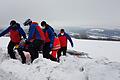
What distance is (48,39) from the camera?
10398 mm

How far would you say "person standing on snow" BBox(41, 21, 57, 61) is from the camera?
10.2 metres

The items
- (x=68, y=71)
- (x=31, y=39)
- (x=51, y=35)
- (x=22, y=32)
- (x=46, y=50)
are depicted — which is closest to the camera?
(x=68, y=71)

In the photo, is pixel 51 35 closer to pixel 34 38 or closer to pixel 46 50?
pixel 46 50

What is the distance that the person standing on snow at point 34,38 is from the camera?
9.45 m

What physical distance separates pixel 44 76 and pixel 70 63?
1.85 feet

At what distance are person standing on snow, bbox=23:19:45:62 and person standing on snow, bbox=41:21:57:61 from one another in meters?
0.61

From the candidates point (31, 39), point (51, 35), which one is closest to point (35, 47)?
point (31, 39)

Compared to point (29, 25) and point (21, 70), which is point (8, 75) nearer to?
point (21, 70)

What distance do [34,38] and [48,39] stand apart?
85 centimetres

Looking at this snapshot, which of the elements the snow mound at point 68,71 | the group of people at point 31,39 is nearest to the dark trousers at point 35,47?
the group of people at point 31,39

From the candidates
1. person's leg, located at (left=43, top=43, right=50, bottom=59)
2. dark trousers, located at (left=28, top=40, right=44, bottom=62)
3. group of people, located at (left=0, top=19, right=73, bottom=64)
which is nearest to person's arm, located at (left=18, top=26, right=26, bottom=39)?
group of people, located at (left=0, top=19, right=73, bottom=64)

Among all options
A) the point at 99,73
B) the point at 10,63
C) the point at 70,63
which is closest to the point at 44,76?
the point at 70,63

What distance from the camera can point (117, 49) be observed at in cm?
1689

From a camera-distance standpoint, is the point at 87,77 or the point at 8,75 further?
the point at 8,75
